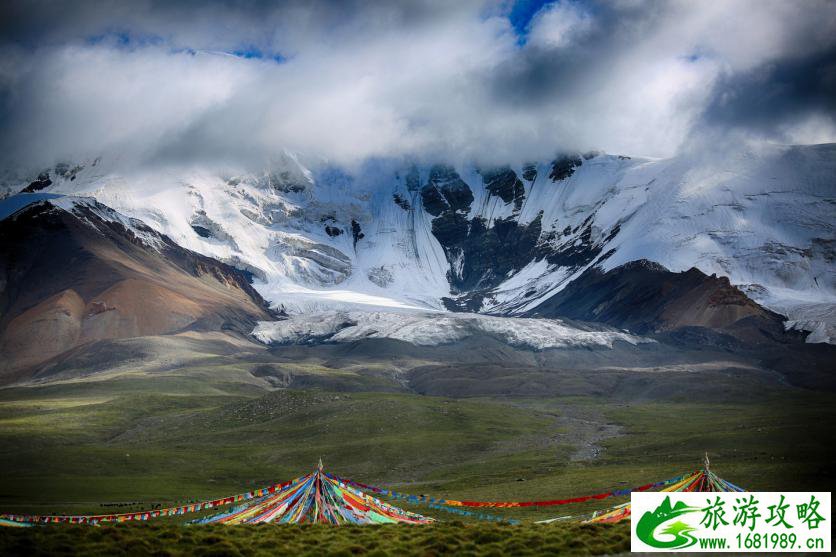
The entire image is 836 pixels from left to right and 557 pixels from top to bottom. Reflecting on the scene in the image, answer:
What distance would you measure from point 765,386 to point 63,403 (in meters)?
159

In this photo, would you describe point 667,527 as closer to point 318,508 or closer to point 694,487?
point 694,487

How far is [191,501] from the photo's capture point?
3046 inches

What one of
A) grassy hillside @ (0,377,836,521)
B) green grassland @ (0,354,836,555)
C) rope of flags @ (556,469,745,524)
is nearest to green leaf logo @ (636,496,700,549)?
green grassland @ (0,354,836,555)

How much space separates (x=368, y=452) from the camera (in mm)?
113000

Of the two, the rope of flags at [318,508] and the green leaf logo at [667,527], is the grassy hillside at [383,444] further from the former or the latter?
the green leaf logo at [667,527]

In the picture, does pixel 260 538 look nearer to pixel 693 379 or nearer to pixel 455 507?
pixel 455 507

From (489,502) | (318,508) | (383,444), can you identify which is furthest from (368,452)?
(318,508)

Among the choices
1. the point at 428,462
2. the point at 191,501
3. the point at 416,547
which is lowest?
the point at 416,547

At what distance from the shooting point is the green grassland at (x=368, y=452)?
35.7m

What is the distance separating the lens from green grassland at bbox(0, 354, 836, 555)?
3569 centimetres

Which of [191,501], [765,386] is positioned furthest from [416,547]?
[765,386]

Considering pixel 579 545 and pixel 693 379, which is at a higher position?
pixel 693 379

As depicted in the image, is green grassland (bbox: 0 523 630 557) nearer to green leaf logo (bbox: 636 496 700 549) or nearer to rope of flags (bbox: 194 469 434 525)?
green leaf logo (bbox: 636 496 700 549)

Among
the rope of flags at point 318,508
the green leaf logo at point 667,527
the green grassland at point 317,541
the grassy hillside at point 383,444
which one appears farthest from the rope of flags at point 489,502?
the green leaf logo at point 667,527
